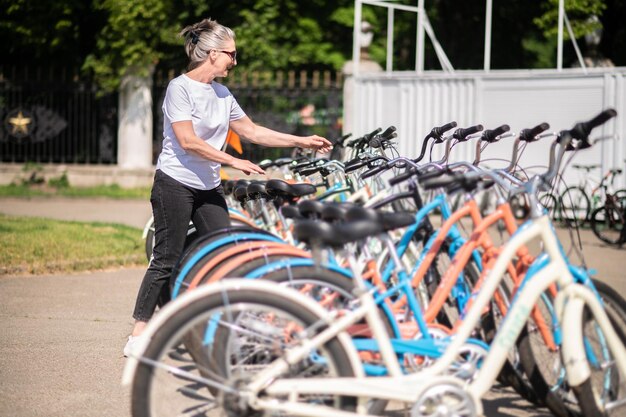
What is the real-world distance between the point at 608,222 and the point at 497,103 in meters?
3.82

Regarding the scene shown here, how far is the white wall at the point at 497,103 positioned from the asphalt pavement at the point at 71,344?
5.14 m

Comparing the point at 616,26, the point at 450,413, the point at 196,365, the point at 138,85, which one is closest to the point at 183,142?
the point at 196,365

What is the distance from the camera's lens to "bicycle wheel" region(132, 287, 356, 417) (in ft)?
11.3

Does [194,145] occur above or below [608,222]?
above

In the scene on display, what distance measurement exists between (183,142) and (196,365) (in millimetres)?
1816

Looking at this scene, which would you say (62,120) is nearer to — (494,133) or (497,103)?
(497,103)

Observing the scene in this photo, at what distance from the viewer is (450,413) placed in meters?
3.64

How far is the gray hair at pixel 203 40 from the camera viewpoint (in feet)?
17.4

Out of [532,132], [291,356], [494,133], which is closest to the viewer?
[291,356]

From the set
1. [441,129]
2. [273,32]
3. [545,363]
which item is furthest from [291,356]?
[273,32]

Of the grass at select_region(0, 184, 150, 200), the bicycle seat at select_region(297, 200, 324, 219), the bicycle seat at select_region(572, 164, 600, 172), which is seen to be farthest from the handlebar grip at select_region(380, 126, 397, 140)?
the grass at select_region(0, 184, 150, 200)

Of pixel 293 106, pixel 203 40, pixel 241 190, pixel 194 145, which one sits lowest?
pixel 241 190

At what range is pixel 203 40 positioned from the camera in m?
5.30

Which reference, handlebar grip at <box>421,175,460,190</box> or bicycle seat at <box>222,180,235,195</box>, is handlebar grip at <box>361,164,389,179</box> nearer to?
handlebar grip at <box>421,175,460,190</box>
